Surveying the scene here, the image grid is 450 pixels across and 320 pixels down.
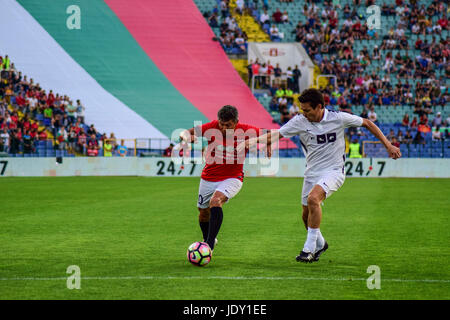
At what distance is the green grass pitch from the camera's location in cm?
726

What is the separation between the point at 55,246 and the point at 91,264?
73.1 inches

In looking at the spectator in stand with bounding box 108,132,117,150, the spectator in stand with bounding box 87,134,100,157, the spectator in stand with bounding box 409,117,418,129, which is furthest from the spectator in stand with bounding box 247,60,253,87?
the spectator in stand with bounding box 87,134,100,157

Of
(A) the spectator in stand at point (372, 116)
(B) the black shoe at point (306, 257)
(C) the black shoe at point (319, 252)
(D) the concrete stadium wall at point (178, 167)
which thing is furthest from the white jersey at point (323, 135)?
(A) the spectator in stand at point (372, 116)

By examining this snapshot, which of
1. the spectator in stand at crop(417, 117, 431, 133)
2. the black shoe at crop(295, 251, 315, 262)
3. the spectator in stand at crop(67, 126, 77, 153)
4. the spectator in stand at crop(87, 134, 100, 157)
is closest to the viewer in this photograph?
the black shoe at crop(295, 251, 315, 262)

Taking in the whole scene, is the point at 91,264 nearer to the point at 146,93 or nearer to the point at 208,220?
the point at 208,220

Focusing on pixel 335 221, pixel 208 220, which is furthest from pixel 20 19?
pixel 208 220

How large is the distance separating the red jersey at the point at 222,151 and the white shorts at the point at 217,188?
0.07 metres

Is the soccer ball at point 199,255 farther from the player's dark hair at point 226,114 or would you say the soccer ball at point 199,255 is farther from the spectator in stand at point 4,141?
the spectator in stand at point 4,141

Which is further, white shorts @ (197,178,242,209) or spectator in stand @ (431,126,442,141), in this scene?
spectator in stand @ (431,126,442,141)

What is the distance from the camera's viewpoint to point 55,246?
34.3ft

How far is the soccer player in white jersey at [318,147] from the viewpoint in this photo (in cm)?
897

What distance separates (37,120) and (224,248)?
Answer: 26421mm

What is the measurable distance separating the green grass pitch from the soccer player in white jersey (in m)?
0.49

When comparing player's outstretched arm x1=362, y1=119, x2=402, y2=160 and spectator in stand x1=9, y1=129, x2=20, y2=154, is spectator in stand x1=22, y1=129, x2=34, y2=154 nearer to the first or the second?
spectator in stand x1=9, y1=129, x2=20, y2=154
